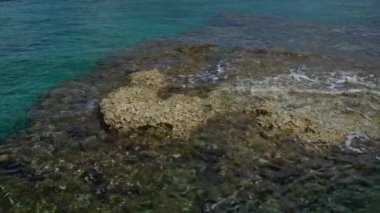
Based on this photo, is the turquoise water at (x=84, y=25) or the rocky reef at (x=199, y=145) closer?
the rocky reef at (x=199, y=145)

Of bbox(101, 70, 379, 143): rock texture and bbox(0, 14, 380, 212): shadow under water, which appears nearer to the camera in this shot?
bbox(0, 14, 380, 212): shadow under water

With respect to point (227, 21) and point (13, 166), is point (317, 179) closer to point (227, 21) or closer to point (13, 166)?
point (13, 166)

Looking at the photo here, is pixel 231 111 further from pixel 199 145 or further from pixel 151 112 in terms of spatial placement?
pixel 151 112

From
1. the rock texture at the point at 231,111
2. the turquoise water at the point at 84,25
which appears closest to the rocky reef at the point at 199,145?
the rock texture at the point at 231,111

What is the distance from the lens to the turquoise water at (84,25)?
19.1 meters

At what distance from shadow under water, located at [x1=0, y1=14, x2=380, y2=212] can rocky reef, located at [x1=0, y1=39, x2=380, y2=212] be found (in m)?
0.03

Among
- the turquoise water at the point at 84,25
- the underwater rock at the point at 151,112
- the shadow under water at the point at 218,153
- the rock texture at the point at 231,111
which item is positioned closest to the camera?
the shadow under water at the point at 218,153

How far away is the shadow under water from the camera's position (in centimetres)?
1051

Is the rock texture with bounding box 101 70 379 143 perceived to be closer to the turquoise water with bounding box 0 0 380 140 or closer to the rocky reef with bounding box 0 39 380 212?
the rocky reef with bounding box 0 39 380 212

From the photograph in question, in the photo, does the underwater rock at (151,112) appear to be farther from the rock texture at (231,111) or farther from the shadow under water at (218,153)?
the shadow under water at (218,153)

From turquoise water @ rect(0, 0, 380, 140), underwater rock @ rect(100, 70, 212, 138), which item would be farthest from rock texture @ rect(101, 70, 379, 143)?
turquoise water @ rect(0, 0, 380, 140)

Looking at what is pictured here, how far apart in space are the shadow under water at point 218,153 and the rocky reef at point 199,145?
3 centimetres

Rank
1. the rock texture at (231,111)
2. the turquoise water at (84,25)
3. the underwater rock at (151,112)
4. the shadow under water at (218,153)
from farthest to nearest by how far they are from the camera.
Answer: the turquoise water at (84,25), the underwater rock at (151,112), the rock texture at (231,111), the shadow under water at (218,153)

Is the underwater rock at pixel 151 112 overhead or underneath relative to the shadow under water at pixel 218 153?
overhead
